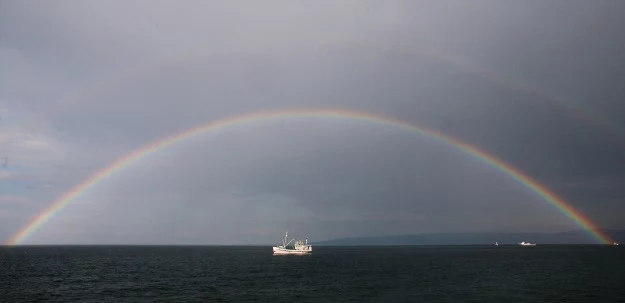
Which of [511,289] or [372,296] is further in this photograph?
[511,289]

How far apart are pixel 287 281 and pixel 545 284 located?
45.7 meters

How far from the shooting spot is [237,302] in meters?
63.2

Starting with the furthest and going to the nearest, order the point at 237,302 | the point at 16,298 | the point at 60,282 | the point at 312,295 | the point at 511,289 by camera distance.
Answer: the point at 60,282 < the point at 511,289 < the point at 312,295 < the point at 16,298 < the point at 237,302

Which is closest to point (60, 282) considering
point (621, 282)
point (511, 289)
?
point (511, 289)

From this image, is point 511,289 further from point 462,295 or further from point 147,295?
point 147,295

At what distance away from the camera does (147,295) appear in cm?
7112

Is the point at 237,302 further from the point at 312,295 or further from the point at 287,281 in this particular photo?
the point at 287,281

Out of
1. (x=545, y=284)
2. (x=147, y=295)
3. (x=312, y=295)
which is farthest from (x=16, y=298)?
(x=545, y=284)

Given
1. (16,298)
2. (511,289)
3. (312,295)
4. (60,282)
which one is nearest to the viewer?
(16,298)

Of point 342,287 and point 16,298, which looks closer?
point 16,298

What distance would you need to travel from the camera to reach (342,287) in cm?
8325

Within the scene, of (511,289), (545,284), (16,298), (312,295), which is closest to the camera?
(16,298)

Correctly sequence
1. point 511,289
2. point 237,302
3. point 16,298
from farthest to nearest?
point 511,289 < point 16,298 < point 237,302

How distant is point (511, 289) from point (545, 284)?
40.6 feet
